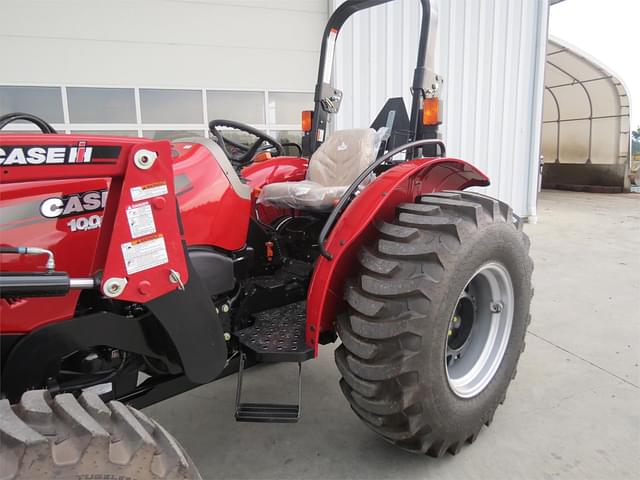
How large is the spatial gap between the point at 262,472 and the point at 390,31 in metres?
5.65

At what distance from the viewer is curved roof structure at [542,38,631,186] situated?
1192 cm

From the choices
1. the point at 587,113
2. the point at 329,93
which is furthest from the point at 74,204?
the point at 587,113

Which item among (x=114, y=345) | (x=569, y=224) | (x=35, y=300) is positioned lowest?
(x=569, y=224)

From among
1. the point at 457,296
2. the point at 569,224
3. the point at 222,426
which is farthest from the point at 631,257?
the point at 222,426

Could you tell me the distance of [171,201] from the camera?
1.28 metres

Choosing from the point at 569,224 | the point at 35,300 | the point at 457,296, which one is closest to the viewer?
the point at 35,300

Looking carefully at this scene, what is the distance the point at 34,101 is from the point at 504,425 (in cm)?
534

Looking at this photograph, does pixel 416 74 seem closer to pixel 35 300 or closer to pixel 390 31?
pixel 35 300

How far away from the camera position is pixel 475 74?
21.6ft

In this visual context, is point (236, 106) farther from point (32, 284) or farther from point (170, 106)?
point (32, 284)

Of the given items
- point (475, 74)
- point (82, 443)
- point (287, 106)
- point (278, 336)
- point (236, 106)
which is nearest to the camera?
point (82, 443)

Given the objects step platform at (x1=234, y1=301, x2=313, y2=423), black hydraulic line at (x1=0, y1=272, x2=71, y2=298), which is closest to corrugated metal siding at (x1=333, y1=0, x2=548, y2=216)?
step platform at (x1=234, y1=301, x2=313, y2=423)

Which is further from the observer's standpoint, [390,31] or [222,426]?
[390,31]

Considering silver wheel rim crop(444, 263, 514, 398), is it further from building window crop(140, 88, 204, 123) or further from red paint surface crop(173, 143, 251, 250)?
building window crop(140, 88, 204, 123)
